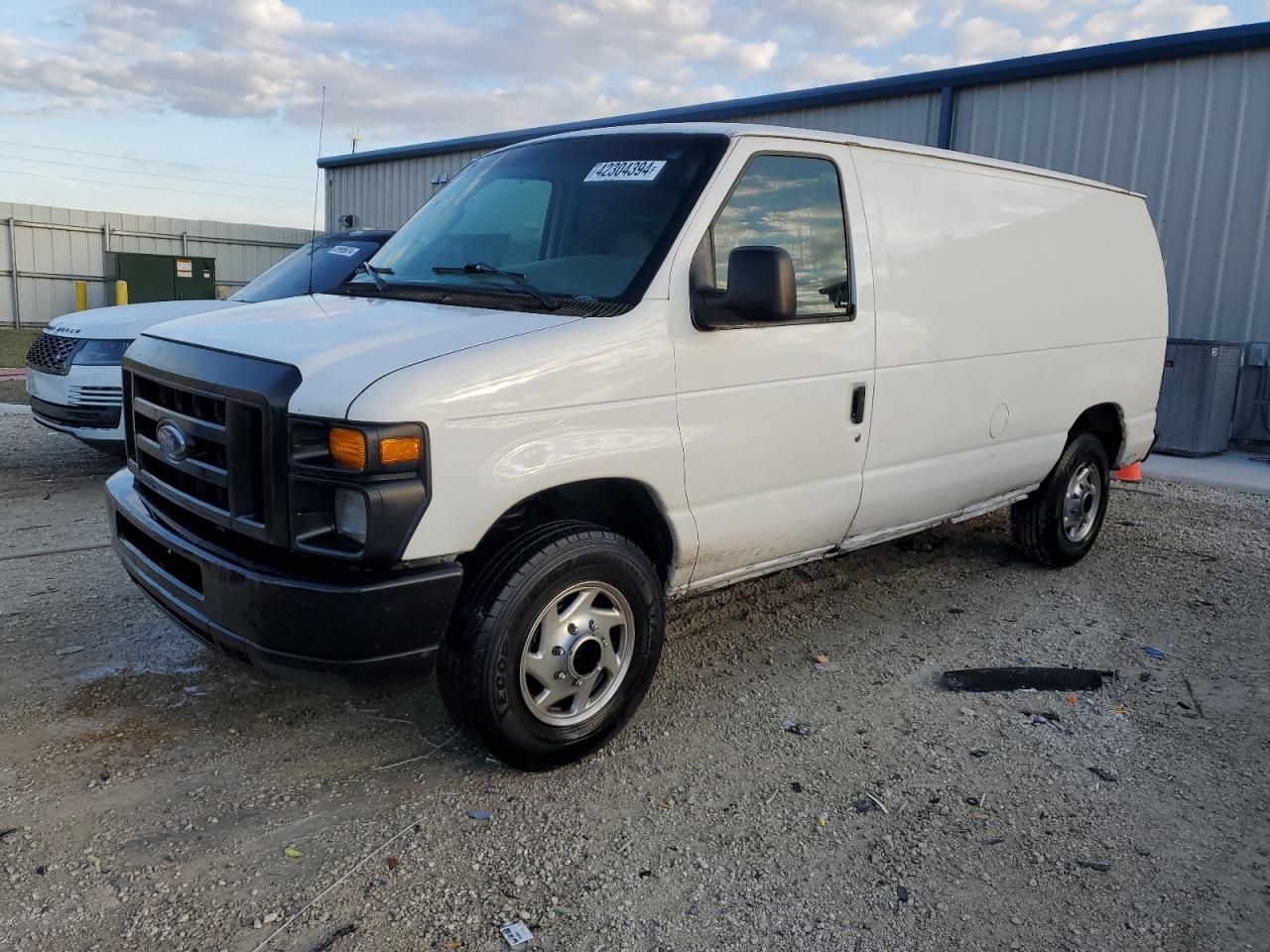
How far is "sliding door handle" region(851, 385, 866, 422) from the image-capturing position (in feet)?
13.6

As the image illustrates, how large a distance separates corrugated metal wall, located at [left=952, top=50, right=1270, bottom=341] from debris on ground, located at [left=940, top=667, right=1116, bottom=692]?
7.83 m

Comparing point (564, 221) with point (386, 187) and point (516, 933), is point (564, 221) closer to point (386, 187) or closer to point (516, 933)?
point (516, 933)

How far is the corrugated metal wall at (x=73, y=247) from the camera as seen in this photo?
87.3 ft

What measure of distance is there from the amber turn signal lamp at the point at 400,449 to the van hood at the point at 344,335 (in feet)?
0.50

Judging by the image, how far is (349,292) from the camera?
412 centimetres

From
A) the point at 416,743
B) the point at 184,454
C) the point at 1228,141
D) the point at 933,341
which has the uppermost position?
the point at 1228,141

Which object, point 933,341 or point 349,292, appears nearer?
point 349,292

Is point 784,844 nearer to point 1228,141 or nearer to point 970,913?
point 970,913

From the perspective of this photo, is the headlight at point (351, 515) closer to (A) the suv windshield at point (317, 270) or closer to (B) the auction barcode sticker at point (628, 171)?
(B) the auction barcode sticker at point (628, 171)

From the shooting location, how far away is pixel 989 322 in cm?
484

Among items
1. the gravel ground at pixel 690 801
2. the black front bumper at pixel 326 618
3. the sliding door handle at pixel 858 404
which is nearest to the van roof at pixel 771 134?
the sliding door handle at pixel 858 404

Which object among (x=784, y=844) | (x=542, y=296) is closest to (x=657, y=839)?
(x=784, y=844)

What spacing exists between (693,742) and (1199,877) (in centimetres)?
162

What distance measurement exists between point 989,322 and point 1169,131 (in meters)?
7.61
